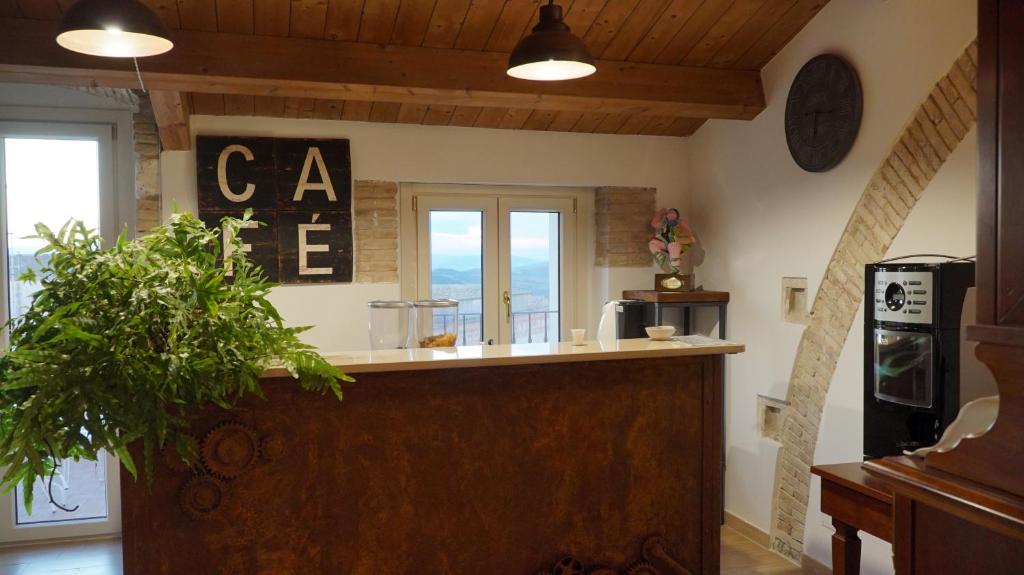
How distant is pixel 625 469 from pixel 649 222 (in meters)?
2.28

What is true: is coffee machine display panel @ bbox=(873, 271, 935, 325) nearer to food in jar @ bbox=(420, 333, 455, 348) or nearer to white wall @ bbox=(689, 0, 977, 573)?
white wall @ bbox=(689, 0, 977, 573)

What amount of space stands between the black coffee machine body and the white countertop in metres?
0.49

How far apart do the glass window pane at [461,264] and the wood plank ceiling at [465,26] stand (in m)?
0.64

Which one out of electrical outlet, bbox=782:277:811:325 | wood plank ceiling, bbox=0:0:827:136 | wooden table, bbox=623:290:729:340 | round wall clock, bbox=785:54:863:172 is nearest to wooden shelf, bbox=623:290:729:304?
wooden table, bbox=623:290:729:340

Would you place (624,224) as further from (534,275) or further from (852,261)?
(852,261)

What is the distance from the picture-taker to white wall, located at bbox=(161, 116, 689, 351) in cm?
418

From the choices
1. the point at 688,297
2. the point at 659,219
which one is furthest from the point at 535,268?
the point at 688,297

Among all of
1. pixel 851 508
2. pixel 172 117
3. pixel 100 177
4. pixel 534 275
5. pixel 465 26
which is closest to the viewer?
pixel 851 508

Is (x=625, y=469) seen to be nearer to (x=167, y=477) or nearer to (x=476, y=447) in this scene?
(x=476, y=447)

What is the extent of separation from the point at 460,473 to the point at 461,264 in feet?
7.19

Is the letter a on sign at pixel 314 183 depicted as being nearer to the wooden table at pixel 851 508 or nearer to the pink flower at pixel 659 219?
the pink flower at pixel 659 219

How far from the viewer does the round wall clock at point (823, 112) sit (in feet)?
11.5

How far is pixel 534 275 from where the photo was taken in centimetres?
488

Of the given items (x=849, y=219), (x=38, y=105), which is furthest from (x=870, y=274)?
(x=38, y=105)
